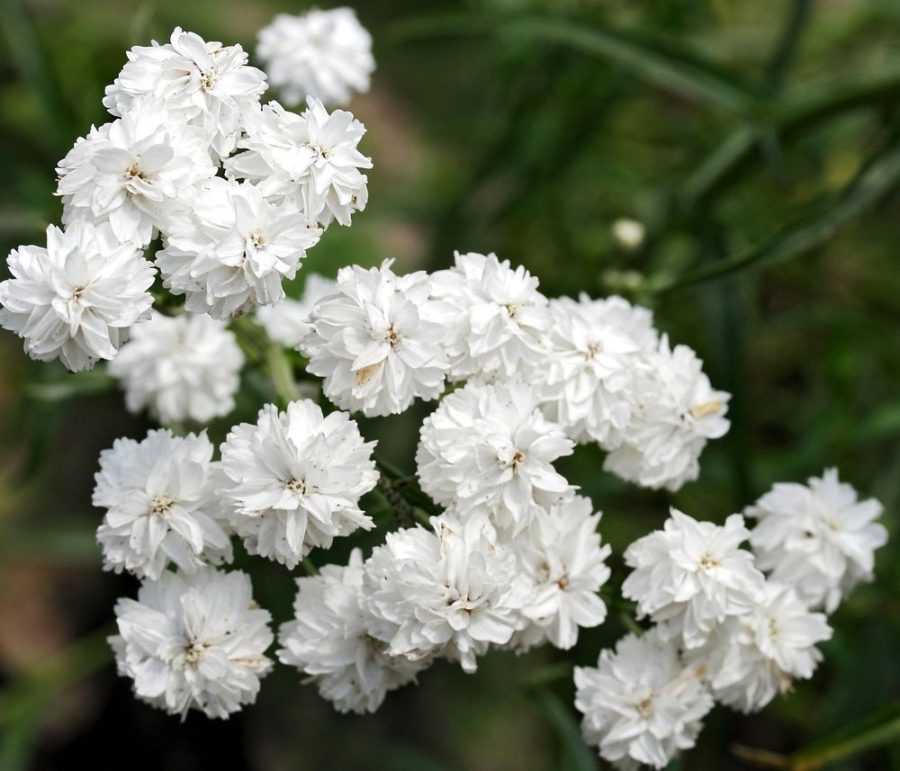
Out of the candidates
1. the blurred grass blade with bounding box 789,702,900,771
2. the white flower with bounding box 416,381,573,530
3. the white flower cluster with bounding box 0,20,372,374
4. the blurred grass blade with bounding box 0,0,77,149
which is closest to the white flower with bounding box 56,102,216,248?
the white flower cluster with bounding box 0,20,372,374

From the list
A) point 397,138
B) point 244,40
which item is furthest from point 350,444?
point 397,138

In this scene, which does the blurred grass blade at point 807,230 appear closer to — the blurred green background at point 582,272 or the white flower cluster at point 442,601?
the blurred green background at point 582,272

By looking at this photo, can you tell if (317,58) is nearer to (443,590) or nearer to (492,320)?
(492,320)

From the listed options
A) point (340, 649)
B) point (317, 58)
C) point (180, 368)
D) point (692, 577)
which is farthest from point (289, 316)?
point (692, 577)

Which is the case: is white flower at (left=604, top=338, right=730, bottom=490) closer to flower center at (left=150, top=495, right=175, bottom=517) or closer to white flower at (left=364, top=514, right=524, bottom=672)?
white flower at (left=364, top=514, right=524, bottom=672)

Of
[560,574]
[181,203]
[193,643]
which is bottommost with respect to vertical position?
[193,643]

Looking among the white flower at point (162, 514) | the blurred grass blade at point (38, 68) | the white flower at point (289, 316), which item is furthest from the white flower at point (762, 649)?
the blurred grass blade at point (38, 68)
